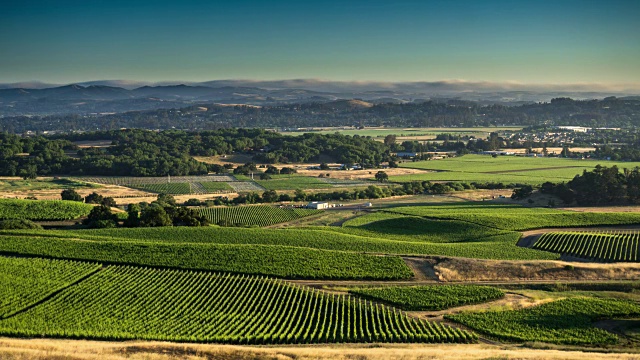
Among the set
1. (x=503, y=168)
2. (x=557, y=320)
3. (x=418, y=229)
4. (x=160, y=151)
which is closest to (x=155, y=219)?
(x=418, y=229)

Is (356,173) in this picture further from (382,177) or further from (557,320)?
(557,320)

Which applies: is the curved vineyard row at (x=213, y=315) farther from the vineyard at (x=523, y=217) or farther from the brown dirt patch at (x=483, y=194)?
the brown dirt patch at (x=483, y=194)

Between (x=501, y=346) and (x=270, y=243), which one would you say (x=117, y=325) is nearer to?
(x=501, y=346)

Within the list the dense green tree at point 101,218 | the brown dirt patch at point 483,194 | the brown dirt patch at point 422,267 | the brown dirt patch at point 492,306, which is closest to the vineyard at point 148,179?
the dense green tree at point 101,218

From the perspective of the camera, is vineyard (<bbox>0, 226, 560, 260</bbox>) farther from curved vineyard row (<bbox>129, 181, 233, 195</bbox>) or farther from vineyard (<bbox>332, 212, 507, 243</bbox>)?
curved vineyard row (<bbox>129, 181, 233, 195</bbox>)

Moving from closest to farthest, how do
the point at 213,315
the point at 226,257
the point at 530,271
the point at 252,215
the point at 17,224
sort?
the point at 213,315, the point at 530,271, the point at 226,257, the point at 17,224, the point at 252,215

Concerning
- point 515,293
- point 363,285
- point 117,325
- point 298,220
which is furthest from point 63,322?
point 298,220

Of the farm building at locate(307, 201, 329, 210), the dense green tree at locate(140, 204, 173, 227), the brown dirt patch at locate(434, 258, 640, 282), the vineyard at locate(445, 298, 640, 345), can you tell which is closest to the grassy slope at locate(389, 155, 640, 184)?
the farm building at locate(307, 201, 329, 210)
